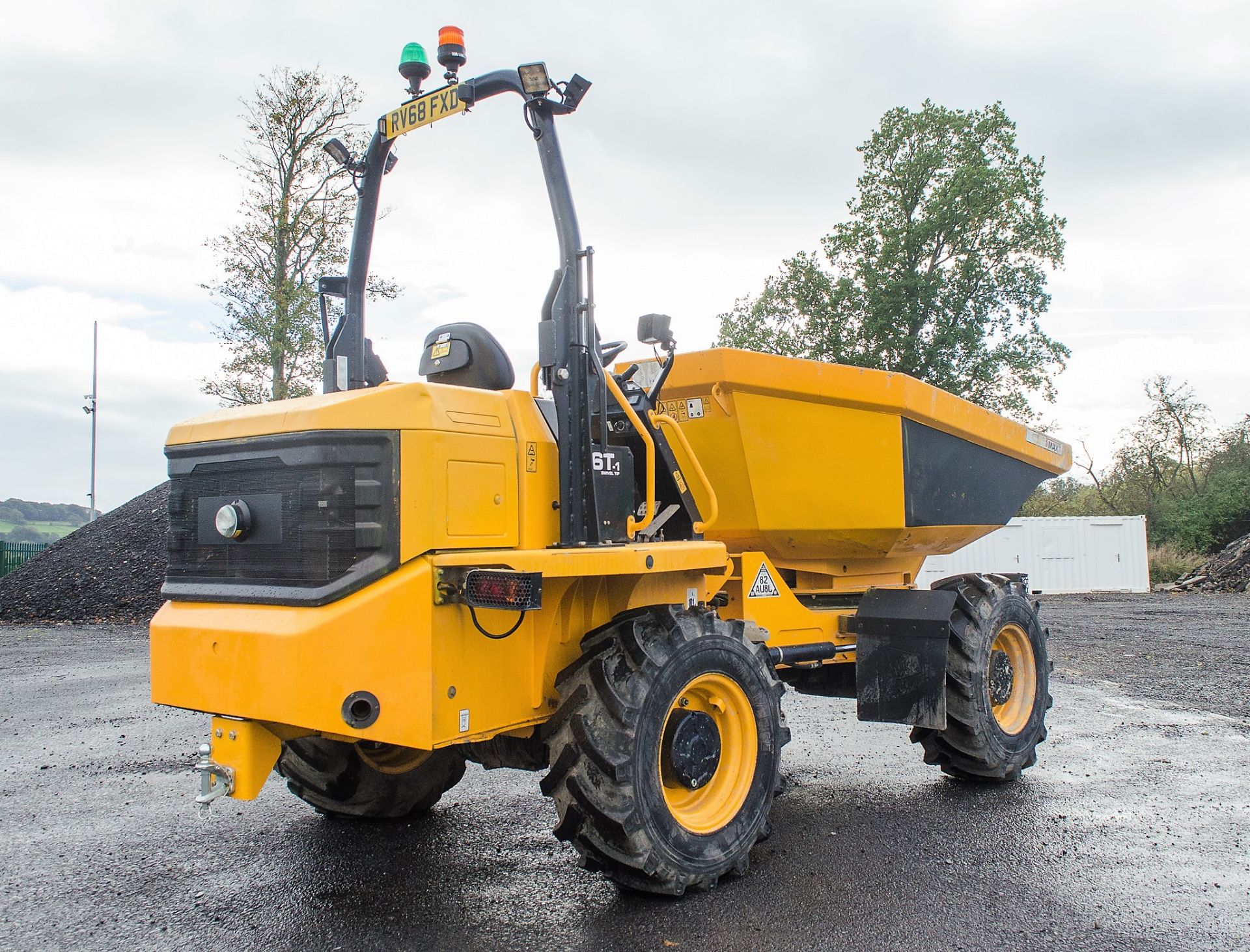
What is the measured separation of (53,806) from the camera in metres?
5.66

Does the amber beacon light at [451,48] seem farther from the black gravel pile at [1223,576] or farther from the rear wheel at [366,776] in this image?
the black gravel pile at [1223,576]

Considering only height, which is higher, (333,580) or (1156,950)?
(333,580)

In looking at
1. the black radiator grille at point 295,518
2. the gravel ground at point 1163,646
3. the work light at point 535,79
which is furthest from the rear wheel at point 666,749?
the gravel ground at point 1163,646

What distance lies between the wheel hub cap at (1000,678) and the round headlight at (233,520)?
4584 millimetres

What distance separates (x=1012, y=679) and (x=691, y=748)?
10.5 ft

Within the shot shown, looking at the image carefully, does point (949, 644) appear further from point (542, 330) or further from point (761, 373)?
point (542, 330)

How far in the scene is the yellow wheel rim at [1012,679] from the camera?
6320 millimetres


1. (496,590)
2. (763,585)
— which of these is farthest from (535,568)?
(763,585)

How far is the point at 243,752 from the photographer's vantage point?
3598 millimetres

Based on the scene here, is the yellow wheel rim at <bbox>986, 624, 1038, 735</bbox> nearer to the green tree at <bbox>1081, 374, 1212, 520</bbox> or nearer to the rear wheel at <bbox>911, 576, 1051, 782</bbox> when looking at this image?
the rear wheel at <bbox>911, 576, 1051, 782</bbox>

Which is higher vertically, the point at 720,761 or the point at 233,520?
the point at 233,520

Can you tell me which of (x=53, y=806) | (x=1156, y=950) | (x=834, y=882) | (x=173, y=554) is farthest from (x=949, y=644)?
(x=53, y=806)

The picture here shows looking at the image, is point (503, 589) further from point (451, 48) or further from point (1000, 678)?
point (1000, 678)

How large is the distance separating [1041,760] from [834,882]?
3.09 metres
